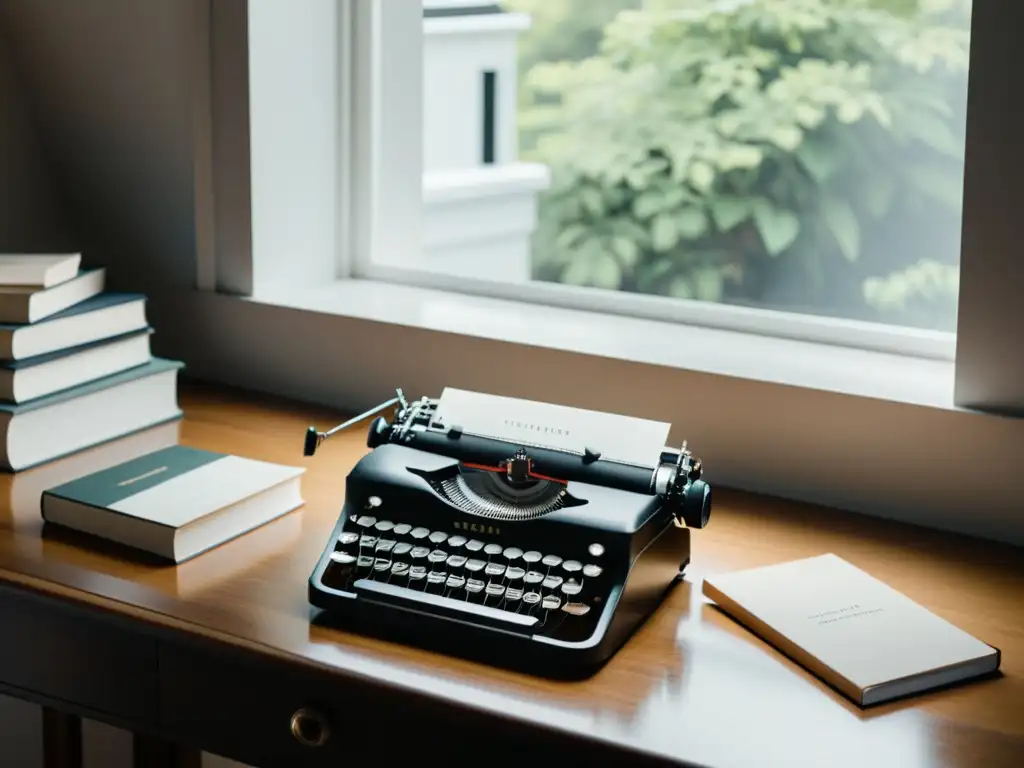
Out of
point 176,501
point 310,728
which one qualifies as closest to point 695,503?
point 310,728

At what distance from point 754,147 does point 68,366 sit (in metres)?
0.88

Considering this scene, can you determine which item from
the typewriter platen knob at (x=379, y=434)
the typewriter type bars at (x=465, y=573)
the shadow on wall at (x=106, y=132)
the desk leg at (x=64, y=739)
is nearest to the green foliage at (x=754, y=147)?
the shadow on wall at (x=106, y=132)

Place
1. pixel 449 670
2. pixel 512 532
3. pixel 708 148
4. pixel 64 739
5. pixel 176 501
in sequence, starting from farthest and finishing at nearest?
pixel 708 148, pixel 64 739, pixel 176 501, pixel 512 532, pixel 449 670

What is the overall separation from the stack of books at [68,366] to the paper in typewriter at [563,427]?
52 cm

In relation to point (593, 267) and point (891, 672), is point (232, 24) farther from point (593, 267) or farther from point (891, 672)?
point (891, 672)

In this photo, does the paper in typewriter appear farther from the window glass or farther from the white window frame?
the window glass

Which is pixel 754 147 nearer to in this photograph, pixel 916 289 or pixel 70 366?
pixel 916 289

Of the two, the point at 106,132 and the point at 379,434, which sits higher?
the point at 106,132

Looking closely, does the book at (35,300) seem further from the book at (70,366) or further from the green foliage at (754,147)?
the green foliage at (754,147)

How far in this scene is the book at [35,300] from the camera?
1.54 m

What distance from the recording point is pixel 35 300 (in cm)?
155

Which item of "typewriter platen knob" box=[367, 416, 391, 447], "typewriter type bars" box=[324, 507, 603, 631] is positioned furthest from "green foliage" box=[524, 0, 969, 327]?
"typewriter type bars" box=[324, 507, 603, 631]

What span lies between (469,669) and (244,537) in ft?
1.19

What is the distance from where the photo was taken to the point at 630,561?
1.14 m
